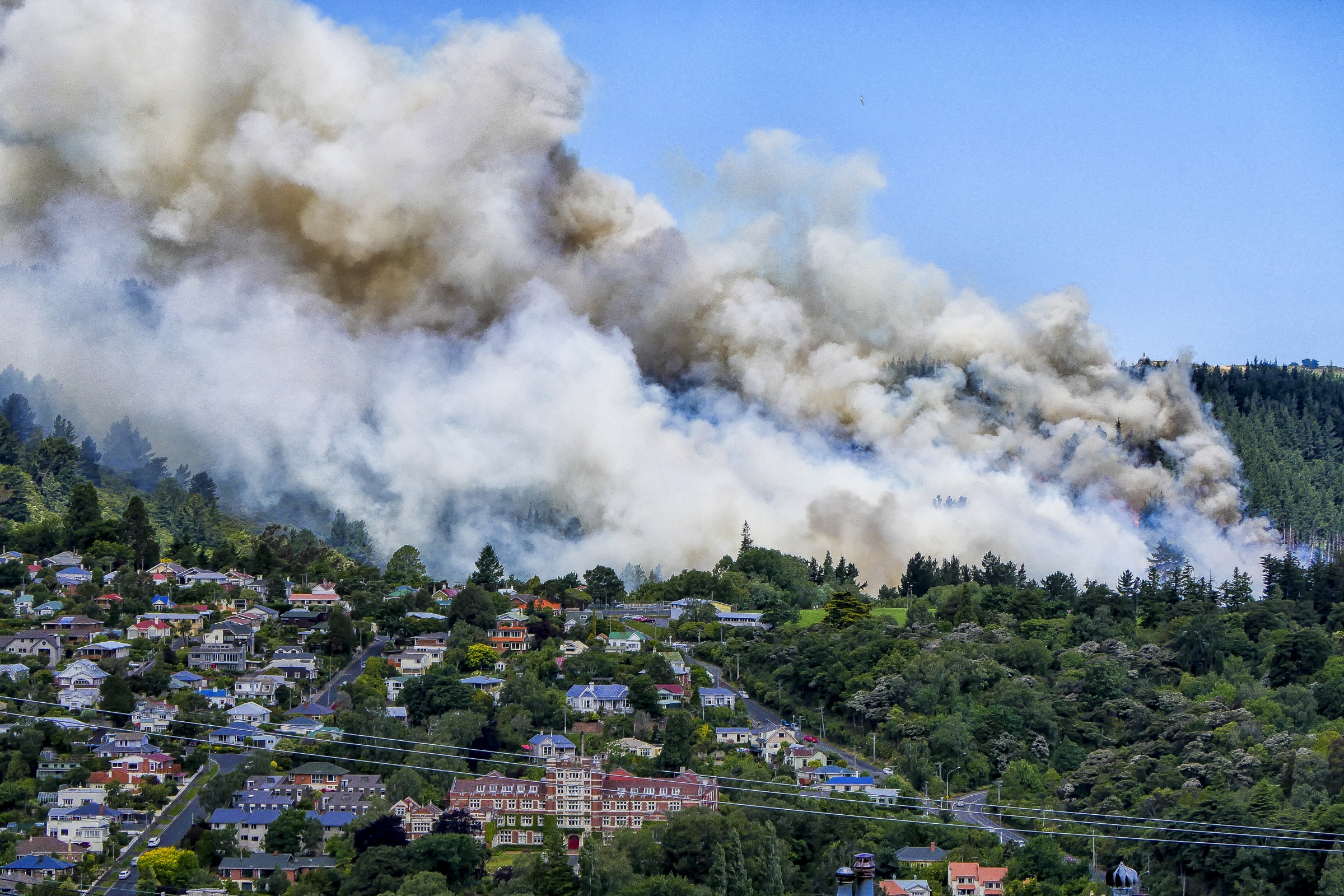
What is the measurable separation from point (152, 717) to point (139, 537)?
9.32 m

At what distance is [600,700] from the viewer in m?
29.7

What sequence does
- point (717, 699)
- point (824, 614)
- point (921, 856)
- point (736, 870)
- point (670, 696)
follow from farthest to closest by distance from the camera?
point (824, 614) → point (717, 699) → point (670, 696) → point (921, 856) → point (736, 870)

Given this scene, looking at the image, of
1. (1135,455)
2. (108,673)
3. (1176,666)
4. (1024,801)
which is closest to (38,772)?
(108,673)

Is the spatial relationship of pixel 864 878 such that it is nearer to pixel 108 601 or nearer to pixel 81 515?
pixel 108 601

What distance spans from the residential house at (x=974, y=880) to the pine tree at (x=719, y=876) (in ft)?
10.9

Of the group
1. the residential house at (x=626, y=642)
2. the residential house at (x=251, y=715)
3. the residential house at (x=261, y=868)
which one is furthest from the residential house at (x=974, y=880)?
the residential house at (x=251, y=715)

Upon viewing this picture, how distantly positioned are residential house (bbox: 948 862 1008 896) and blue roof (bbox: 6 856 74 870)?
12535mm

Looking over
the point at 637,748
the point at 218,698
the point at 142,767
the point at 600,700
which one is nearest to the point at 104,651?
the point at 218,698

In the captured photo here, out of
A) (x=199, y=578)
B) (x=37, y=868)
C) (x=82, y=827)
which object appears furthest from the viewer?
(x=199, y=578)

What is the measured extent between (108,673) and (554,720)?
8.06m

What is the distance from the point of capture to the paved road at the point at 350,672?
1172 inches

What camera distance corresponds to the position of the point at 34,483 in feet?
131

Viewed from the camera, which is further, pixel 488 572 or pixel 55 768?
pixel 488 572

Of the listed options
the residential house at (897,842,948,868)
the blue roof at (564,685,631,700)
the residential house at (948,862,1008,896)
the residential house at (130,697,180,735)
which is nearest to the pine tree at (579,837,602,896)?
the residential house at (897,842,948,868)
